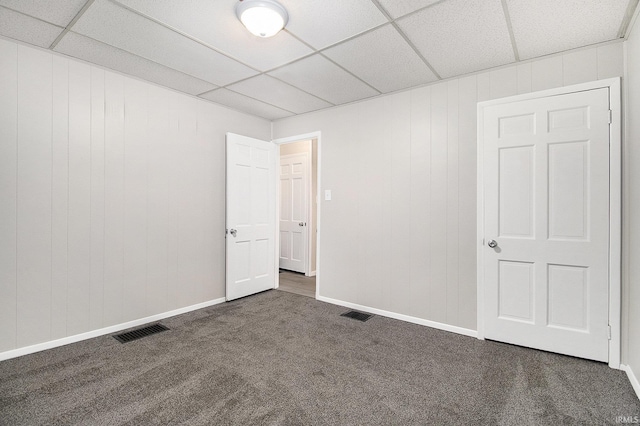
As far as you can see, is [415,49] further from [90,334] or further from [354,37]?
[90,334]

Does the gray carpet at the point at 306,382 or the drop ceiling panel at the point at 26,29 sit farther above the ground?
the drop ceiling panel at the point at 26,29

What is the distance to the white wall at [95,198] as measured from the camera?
2486mm

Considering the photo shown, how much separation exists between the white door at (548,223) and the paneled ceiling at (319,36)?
0.59 meters

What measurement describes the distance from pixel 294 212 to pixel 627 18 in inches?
190

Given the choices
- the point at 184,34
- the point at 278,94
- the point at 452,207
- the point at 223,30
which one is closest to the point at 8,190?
the point at 184,34

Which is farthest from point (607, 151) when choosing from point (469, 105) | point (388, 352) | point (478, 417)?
point (388, 352)

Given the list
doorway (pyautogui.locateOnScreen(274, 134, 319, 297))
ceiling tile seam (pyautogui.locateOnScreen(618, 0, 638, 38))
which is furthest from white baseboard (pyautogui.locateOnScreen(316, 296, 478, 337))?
ceiling tile seam (pyautogui.locateOnScreen(618, 0, 638, 38))

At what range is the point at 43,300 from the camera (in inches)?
103

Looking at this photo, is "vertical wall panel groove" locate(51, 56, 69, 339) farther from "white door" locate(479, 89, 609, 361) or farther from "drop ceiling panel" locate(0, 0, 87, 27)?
"white door" locate(479, 89, 609, 361)

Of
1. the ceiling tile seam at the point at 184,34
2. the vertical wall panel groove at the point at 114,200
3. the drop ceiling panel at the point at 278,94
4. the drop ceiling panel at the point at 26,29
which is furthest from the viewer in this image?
the drop ceiling panel at the point at 278,94

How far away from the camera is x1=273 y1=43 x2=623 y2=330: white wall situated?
9.48 feet

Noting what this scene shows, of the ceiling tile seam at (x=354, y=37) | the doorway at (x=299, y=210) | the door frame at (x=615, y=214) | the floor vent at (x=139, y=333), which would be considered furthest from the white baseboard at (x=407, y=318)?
the ceiling tile seam at (x=354, y=37)

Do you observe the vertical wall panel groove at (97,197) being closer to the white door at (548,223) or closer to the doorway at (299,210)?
the doorway at (299,210)

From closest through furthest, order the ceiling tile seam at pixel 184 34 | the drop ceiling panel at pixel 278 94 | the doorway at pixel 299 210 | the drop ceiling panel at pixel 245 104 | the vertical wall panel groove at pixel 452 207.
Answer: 1. the ceiling tile seam at pixel 184 34
2. the vertical wall panel groove at pixel 452 207
3. the drop ceiling panel at pixel 278 94
4. the drop ceiling panel at pixel 245 104
5. the doorway at pixel 299 210
